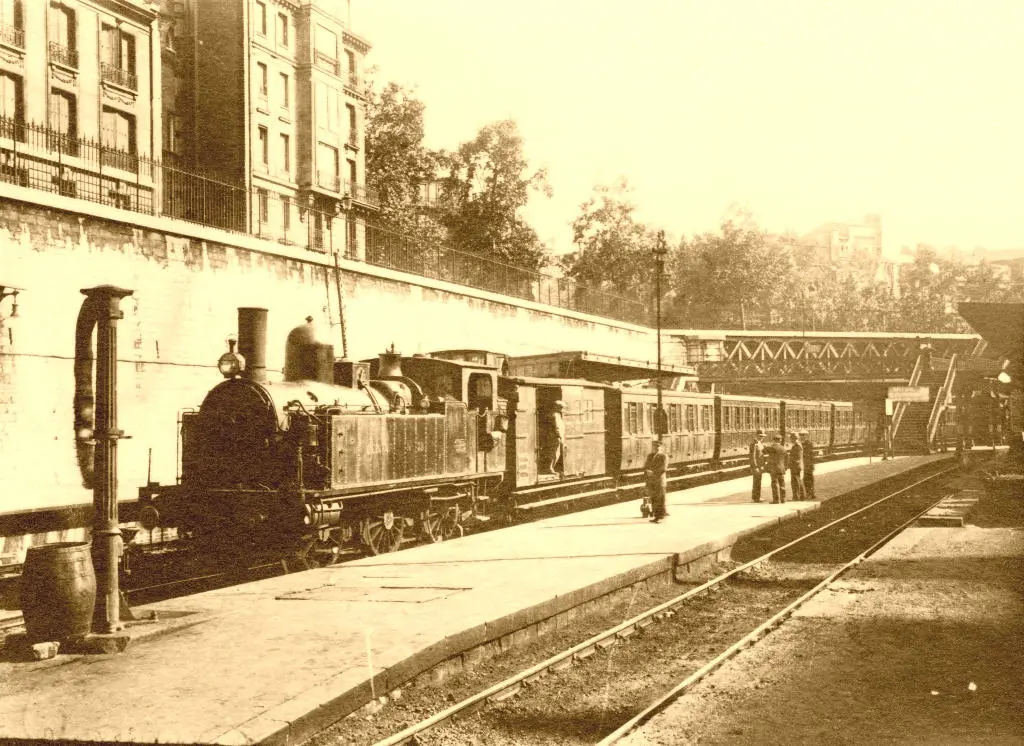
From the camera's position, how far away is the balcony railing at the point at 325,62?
3881cm

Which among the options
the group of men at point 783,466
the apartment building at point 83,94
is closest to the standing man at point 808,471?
the group of men at point 783,466

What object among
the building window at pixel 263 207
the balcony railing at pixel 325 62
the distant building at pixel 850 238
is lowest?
the building window at pixel 263 207

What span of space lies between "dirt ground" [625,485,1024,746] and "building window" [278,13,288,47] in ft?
105

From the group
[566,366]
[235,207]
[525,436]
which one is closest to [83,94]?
[235,207]

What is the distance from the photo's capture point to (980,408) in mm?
30125

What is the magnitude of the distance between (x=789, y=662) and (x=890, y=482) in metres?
23.4

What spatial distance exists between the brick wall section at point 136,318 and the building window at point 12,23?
768 centimetres

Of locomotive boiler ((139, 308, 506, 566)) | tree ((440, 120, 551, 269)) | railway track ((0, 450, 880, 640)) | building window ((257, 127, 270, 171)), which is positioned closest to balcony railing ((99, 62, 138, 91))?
building window ((257, 127, 270, 171))

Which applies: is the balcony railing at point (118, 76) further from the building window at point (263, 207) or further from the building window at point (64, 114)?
the building window at point (263, 207)

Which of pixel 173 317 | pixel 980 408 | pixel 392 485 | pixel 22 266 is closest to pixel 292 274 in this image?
pixel 173 317

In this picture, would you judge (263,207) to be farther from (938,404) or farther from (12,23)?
(938,404)

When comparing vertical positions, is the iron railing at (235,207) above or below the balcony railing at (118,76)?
below

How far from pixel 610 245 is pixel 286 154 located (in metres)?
12.6

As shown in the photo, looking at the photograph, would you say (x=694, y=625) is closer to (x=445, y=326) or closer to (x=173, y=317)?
(x=173, y=317)
